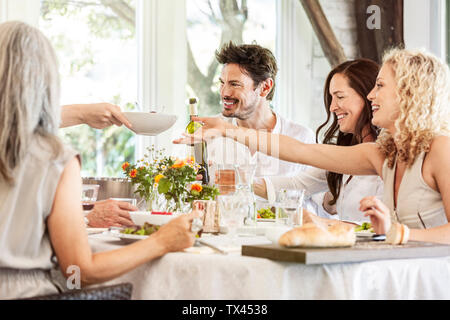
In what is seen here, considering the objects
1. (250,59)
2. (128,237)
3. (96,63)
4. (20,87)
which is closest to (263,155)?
(250,59)

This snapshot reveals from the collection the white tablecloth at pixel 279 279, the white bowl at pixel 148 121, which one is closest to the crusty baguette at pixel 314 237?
the white tablecloth at pixel 279 279

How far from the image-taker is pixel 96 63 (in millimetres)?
5062

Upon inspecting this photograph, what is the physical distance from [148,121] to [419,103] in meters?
0.98

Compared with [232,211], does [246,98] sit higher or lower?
higher

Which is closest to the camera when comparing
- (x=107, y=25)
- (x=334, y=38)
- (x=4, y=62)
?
(x=4, y=62)

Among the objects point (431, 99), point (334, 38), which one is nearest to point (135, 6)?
point (334, 38)

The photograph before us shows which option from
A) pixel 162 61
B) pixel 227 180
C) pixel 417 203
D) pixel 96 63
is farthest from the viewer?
pixel 162 61

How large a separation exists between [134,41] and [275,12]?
1286 millimetres

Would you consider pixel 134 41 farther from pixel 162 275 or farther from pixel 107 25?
pixel 162 275

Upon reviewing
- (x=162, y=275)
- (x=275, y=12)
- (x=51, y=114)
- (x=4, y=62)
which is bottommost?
(x=162, y=275)

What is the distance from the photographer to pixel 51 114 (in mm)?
1561

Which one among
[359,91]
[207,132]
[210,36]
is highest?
[210,36]

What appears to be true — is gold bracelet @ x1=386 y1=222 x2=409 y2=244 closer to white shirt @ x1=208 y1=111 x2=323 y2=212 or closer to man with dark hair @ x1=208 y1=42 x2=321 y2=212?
white shirt @ x1=208 y1=111 x2=323 y2=212

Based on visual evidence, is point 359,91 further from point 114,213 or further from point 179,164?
point 114,213
